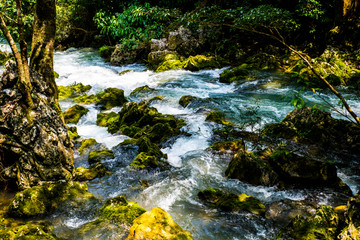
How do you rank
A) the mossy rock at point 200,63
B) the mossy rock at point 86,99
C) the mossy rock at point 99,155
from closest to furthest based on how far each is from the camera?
the mossy rock at point 99,155
the mossy rock at point 86,99
the mossy rock at point 200,63

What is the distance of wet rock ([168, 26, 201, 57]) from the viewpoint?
1666cm

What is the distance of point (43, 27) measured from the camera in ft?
16.1

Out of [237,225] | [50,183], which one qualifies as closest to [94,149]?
[50,183]

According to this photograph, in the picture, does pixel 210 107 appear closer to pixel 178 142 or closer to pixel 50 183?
pixel 178 142

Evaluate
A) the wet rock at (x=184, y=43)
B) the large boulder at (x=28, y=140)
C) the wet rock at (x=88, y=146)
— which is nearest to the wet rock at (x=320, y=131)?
the wet rock at (x=88, y=146)

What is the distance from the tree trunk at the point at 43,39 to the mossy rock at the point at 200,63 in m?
10.2

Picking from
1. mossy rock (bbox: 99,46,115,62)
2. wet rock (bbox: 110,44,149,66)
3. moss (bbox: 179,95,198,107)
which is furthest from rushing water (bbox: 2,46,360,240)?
mossy rock (bbox: 99,46,115,62)

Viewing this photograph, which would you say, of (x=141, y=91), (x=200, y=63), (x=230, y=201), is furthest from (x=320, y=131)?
(x=200, y=63)

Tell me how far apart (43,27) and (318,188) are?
247 inches

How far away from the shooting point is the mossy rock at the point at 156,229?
2.99m

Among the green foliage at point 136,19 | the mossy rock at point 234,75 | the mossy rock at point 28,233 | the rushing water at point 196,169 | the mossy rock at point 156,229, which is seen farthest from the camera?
the mossy rock at point 234,75

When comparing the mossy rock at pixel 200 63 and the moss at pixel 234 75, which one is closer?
the moss at pixel 234 75

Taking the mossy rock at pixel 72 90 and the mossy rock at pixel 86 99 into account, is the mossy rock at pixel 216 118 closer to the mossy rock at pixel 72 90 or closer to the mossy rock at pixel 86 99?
the mossy rock at pixel 86 99

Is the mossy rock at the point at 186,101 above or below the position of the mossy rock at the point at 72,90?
below
